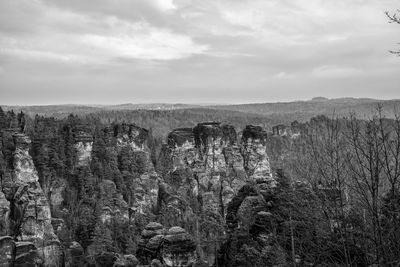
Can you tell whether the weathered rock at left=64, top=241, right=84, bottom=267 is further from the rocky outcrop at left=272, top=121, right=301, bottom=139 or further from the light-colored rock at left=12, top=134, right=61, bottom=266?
the rocky outcrop at left=272, top=121, right=301, bottom=139

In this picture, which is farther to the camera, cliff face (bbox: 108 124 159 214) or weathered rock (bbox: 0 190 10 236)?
cliff face (bbox: 108 124 159 214)

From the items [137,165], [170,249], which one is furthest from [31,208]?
[170,249]

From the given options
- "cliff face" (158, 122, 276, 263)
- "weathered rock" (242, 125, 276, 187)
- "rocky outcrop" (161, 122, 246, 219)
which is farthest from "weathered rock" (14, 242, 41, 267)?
"weathered rock" (242, 125, 276, 187)

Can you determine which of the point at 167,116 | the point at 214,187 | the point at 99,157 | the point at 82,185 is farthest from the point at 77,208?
the point at 167,116

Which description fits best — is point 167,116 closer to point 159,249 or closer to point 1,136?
point 1,136

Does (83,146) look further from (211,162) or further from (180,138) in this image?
(211,162)

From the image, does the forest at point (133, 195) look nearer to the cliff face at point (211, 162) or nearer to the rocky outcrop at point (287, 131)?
the cliff face at point (211, 162)

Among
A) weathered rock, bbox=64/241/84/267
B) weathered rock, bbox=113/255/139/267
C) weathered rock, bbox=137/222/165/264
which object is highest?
weathered rock, bbox=137/222/165/264
